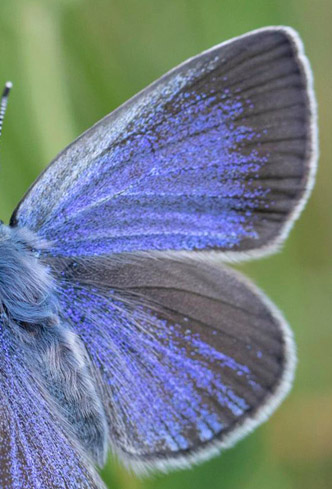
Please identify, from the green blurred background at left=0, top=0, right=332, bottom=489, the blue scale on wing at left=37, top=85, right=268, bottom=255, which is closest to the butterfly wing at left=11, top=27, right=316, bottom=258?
the blue scale on wing at left=37, top=85, right=268, bottom=255

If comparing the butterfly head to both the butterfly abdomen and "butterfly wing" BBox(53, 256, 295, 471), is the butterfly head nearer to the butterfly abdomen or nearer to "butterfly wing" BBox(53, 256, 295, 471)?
the butterfly abdomen

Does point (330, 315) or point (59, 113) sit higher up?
point (59, 113)

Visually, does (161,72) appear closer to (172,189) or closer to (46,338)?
(172,189)

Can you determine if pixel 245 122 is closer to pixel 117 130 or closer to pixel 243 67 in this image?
pixel 243 67

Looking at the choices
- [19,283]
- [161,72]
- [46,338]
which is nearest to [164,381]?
[46,338]

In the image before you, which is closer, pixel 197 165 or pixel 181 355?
pixel 197 165

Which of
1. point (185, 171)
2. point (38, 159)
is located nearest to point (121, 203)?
point (185, 171)
